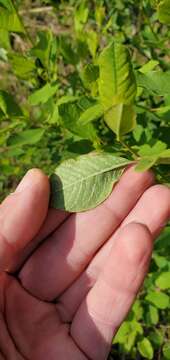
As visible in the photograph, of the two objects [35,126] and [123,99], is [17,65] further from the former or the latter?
[123,99]

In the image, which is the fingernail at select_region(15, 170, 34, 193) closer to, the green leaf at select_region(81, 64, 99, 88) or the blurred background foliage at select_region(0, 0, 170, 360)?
the blurred background foliage at select_region(0, 0, 170, 360)

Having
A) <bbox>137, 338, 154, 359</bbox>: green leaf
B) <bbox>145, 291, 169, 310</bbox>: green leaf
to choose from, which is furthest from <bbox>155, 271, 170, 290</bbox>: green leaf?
<bbox>137, 338, 154, 359</bbox>: green leaf

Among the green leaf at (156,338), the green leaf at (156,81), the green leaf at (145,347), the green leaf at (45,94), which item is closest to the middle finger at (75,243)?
the green leaf at (156,81)

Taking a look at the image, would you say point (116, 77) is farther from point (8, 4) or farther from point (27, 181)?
point (8, 4)

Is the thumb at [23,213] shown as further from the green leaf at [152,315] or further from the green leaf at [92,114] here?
the green leaf at [152,315]

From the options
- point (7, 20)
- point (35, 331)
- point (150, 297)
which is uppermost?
point (7, 20)

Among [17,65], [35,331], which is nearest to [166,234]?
[35,331]
